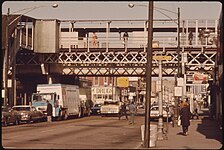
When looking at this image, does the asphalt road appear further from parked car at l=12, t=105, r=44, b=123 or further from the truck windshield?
the truck windshield

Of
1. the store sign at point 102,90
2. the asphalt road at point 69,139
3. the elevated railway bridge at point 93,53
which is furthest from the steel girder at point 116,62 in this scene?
the store sign at point 102,90

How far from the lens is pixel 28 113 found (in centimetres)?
4188

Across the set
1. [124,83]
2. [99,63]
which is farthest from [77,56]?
[124,83]

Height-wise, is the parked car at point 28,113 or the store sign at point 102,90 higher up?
the store sign at point 102,90

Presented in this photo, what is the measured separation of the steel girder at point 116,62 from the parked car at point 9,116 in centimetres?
1865

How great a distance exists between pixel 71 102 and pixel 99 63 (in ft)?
23.4

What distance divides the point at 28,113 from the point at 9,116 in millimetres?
3193

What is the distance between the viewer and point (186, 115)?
90.6 feet

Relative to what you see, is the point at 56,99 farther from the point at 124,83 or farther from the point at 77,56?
the point at 124,83

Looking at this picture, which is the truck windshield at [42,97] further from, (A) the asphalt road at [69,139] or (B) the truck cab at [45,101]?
(A) the asphalt road at [69,139]

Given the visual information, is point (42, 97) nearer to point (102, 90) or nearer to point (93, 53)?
point (93, 53)

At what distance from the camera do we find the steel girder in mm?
56844

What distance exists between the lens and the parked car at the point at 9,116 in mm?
37969

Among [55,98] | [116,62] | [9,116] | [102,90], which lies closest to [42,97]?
[55,98]
